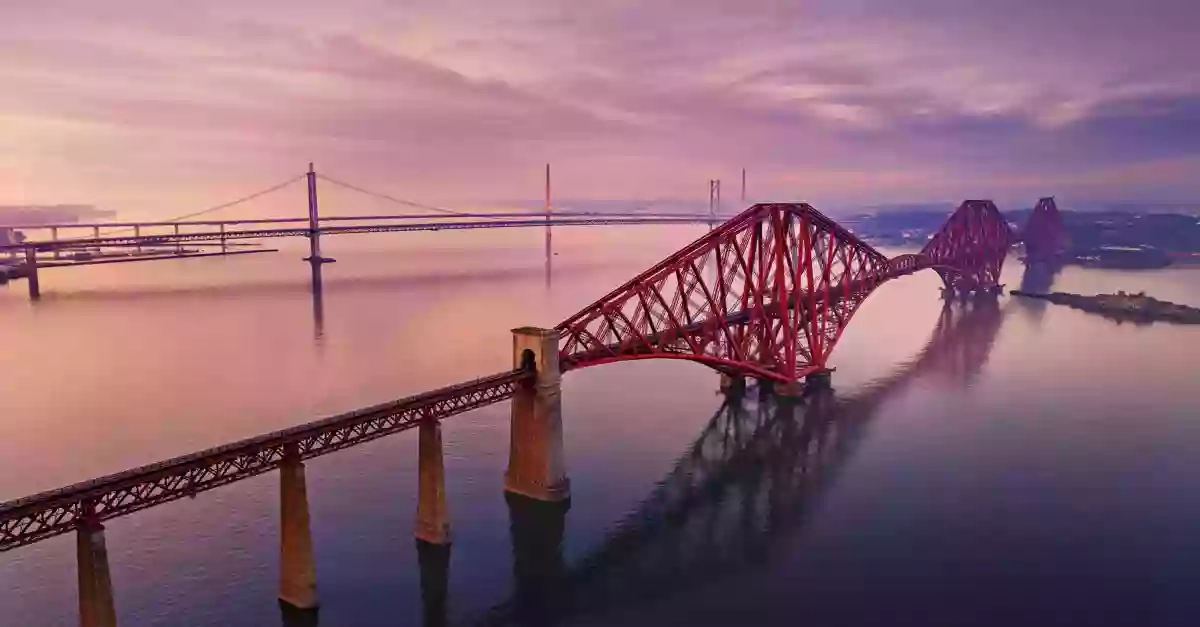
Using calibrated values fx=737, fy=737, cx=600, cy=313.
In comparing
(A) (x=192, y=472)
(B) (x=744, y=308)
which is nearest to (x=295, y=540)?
(A) (x=192, y=472)

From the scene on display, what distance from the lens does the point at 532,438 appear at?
4331 centimetres

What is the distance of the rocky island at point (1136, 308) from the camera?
11456cm

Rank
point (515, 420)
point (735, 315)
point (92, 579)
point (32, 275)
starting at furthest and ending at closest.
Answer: point (32, 275)
point (735, 315)
point (515, 420)
point (92, 579)

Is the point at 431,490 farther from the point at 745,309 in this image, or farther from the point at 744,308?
the point at 745,309

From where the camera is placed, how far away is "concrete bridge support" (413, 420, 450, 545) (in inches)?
1425

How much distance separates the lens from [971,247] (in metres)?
142

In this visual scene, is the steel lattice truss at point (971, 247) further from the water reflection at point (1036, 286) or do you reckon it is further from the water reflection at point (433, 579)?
the water reflection at point (433, 579)

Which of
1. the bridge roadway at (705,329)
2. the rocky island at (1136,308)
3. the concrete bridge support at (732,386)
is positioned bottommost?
the concrete bridge support at (732,386)

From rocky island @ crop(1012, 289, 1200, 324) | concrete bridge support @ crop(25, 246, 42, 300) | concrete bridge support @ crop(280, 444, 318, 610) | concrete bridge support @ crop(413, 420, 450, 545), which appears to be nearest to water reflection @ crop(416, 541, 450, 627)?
concrete bridge support @ crop(413, 420, 450, 545)

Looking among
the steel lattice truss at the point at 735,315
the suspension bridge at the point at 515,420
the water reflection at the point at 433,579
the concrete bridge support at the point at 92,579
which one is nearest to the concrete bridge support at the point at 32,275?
the suspension bridge at the point at 515,420

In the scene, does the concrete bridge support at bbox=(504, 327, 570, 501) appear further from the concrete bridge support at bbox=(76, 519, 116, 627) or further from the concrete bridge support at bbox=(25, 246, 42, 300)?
the concrete bridge support at bbox=(25, 246, 42, 300)

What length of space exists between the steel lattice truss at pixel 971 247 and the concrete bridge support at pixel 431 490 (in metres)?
114

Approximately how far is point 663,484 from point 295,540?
77.8ft

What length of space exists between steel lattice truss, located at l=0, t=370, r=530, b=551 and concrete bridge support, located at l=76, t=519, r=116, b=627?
505 millimetres
